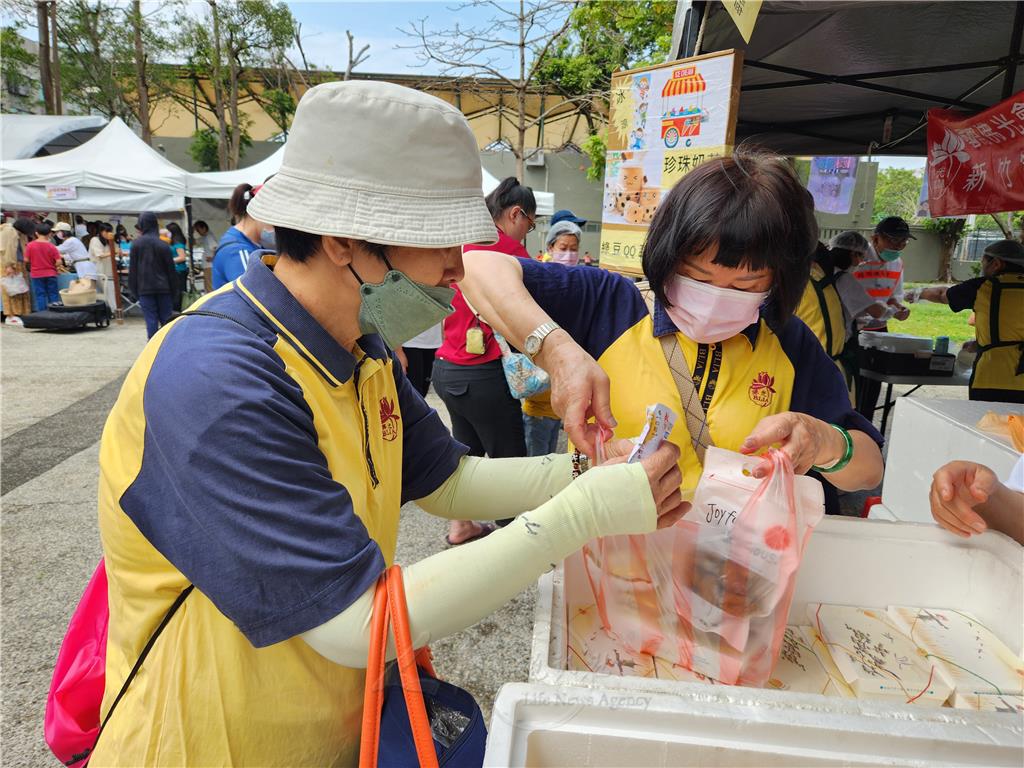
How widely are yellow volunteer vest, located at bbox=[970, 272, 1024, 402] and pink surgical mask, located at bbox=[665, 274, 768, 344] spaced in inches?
166

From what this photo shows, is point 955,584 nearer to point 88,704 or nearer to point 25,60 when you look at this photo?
point 88,704

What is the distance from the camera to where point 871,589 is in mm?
1360

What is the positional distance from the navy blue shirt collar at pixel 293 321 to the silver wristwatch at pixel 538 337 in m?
0.52

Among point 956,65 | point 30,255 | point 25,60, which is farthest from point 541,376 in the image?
point 25,60

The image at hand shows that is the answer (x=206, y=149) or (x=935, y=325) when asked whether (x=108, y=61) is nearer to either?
(x=206, y=149)

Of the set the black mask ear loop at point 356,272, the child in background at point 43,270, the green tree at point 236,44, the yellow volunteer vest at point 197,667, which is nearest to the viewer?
the yellow volunteer vest at point 197,667

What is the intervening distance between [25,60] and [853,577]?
33.6 metres

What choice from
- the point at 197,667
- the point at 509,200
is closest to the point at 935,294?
the point at 509,200

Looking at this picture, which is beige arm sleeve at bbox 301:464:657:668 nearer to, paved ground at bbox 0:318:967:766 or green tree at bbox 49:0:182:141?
paved ground at bbox 0:318:967:766

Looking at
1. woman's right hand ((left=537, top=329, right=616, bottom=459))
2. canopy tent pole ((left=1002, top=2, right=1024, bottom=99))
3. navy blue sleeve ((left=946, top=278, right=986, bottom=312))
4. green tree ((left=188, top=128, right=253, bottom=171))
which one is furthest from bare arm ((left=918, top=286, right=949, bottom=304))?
green tree ((left=188, top=128, right=253, bottom=171))

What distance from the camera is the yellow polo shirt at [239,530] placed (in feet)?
2.75

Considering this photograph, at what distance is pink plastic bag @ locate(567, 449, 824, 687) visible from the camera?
42.5 inches

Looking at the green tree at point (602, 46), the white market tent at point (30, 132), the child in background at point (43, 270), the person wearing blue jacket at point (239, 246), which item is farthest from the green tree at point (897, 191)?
the person wearing blue jacket at point (239, 246)

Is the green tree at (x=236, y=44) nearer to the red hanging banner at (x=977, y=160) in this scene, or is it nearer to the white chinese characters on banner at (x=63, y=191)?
the white chinese characters on banner at (x=63, y=191)
